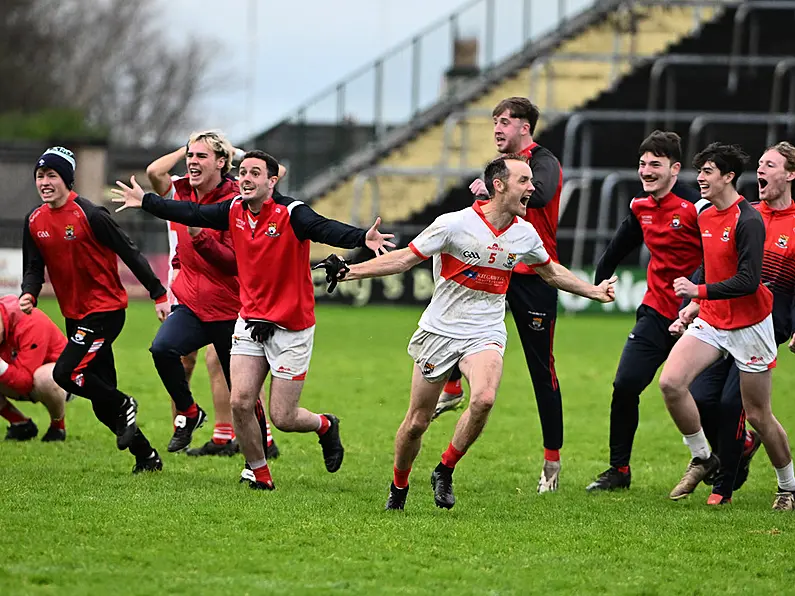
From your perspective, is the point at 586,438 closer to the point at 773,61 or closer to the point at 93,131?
the point at 773,61

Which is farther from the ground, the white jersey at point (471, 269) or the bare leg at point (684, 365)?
the white jersey at point (471, 269)

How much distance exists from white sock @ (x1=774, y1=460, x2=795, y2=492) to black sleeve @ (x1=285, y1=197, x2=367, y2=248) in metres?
3.16

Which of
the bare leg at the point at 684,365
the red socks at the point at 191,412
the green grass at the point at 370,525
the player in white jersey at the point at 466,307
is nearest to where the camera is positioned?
the green grass at the point at 370,525

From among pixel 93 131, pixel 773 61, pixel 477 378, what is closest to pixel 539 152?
pixel 477 378

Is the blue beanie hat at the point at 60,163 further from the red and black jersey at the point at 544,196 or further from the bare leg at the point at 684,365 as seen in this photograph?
the bare leg at the point at 684,365

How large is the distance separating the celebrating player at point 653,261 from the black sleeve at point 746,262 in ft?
1.81

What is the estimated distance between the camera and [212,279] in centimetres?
988

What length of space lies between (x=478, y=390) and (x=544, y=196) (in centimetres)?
180

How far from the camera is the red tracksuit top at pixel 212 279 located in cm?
979

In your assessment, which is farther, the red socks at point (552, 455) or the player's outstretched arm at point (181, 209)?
the red socks at point (552, 455)

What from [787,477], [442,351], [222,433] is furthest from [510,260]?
[222,433]

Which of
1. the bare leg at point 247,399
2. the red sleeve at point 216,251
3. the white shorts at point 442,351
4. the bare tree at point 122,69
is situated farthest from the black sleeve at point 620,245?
the bare tree at point 122,69

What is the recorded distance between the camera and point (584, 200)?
2670 cm

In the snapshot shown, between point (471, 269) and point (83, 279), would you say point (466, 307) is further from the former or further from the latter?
point (83, 279)
